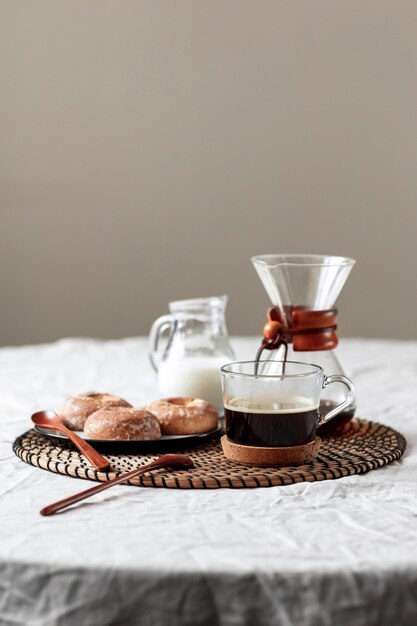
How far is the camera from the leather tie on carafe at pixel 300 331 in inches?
42.2

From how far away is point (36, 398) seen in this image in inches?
53.4

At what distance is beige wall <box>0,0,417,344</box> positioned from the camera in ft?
11.6

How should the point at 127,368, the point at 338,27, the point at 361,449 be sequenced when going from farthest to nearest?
the point at 338,27 < the point at 127,368 < the point at 361,449

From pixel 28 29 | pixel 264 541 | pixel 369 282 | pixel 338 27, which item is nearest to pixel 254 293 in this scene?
pixel 369 282

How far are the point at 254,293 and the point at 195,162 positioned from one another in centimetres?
63

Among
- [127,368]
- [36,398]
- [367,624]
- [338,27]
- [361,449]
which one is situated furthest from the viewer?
[338,27]

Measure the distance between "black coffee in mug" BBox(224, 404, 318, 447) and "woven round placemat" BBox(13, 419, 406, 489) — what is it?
29 mm

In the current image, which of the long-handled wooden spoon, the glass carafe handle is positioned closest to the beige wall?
the glass carafe handle

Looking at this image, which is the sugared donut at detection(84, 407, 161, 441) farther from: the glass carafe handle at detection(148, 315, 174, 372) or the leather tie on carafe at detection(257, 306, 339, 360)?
the glass carafe handle at detection(148, 315, 174, 372)

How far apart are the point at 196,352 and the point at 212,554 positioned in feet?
1.87

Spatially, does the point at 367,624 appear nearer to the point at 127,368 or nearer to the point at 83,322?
the point at 127,368

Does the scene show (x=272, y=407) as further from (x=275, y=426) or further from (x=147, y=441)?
(x=147, y=441)

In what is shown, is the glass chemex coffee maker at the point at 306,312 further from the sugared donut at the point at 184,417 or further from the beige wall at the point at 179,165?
the beige wall at the point at 179,165

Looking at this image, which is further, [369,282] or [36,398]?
[369,282]
